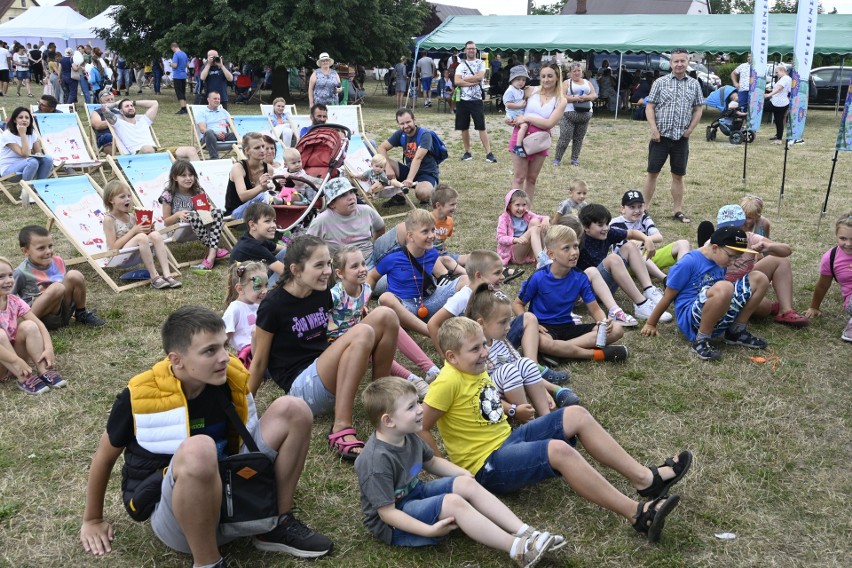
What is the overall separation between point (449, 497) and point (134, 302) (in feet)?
13.6

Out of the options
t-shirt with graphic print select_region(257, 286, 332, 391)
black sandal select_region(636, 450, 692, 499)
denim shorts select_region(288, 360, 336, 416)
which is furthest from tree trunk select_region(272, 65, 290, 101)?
black sandal select_region(636, 450, 692, 499)

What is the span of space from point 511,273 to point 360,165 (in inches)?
152

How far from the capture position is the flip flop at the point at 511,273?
6.67 metres

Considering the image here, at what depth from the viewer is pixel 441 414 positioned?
3547 mm

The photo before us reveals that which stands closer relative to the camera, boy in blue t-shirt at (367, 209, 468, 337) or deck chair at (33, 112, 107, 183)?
boy in blue t-shirt at (367, 209, 468, 337)

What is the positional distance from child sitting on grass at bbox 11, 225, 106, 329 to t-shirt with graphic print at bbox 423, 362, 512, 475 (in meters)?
3.29

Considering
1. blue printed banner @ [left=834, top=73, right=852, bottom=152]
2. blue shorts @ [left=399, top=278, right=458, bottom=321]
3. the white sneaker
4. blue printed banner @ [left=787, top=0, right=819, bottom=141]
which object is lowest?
the white sneaker

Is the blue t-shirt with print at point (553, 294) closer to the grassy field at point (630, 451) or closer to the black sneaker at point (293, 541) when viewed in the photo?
the grassy field at point (630, 451)

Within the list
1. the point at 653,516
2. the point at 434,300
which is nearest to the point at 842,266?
the point at 434,300

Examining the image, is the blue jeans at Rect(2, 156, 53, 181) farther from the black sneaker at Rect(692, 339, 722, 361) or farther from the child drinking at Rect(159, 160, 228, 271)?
the black sneaker at Rect(692, 339, 722, 361)

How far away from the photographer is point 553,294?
526 centimetres

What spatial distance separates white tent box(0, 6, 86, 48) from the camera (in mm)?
31984

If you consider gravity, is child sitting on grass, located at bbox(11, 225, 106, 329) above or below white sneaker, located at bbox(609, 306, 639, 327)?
above

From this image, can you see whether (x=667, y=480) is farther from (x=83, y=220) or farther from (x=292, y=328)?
(x=83, y=220)
